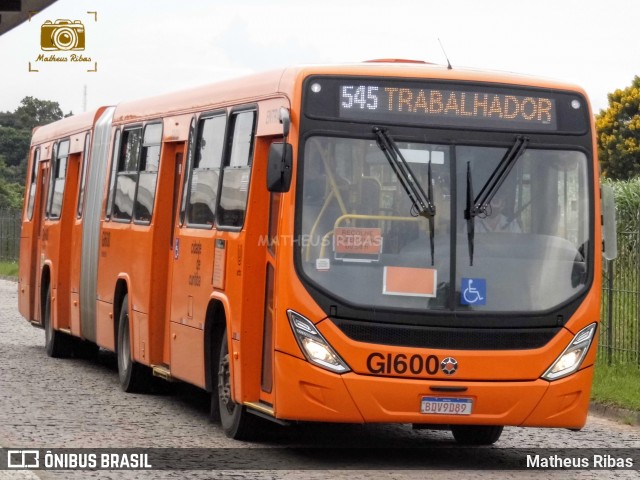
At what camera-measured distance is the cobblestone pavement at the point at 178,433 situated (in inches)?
411

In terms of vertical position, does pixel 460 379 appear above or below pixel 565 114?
below

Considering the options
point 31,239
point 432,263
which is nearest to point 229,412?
point 432,263

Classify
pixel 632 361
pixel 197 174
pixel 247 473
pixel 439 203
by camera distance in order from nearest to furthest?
pixel 247 473 → pixel 439 203 → pixel 197 174 → pixel 632 361

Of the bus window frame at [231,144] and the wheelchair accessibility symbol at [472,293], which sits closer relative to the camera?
the wheelchair accessibility symbol at [472,293]

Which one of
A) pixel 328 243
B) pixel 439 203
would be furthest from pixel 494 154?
pixel 328 243

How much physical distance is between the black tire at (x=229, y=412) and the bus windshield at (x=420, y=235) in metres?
1.67

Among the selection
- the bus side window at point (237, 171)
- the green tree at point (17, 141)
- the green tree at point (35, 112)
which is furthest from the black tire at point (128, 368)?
the green tree at point (35, 112)

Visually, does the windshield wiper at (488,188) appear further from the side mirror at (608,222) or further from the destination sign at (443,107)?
the side mirror at (608,222)

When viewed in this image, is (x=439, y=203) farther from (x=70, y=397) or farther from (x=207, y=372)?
(x=70, y=397)

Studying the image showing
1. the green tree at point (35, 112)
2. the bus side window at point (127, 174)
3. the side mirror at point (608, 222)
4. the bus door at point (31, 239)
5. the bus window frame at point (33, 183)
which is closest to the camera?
the side mirror at point (608, 222)

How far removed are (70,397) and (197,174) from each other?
9.54 feet

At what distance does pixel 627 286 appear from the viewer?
682 inches

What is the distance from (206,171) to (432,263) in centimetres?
302

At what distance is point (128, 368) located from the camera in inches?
616
